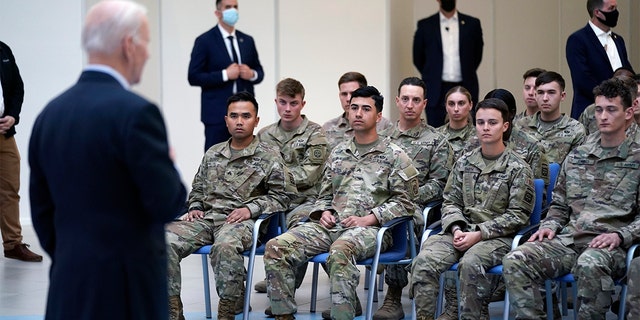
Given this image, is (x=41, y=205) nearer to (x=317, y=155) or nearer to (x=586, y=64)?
(x=317, y=155)

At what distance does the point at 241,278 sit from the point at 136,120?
320cm

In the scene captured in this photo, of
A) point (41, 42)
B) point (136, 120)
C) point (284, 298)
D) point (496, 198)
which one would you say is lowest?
point (284, 298)

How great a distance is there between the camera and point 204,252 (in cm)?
611

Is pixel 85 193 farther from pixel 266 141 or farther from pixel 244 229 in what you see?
pixel 266 141

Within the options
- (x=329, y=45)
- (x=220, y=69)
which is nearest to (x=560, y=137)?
(x=220, y=69)

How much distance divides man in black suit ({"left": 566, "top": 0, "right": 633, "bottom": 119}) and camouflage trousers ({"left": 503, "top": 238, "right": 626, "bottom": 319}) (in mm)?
2741

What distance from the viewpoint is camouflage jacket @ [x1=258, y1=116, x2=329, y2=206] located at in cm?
686

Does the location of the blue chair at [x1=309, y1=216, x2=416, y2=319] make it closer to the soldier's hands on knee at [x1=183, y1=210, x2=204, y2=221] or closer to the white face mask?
the soldier's hands on knee at [x1=183, y1=210, x2=204, y2=221]

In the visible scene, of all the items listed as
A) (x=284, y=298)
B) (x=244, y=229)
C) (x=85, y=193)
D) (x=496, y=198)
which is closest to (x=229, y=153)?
(x=244, y=229)

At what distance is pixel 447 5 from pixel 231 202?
370cm

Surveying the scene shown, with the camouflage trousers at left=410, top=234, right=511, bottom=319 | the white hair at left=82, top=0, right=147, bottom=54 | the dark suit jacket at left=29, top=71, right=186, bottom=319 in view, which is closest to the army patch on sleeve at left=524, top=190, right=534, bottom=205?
the camouflage trousers at left=410, top=234, right=511, bottom=319

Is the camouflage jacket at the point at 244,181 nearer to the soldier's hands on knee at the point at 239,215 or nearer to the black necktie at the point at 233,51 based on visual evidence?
the soldier's hands on knee at the point at 239,215

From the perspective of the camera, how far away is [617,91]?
5.44 m

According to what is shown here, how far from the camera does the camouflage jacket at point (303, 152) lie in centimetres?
686
